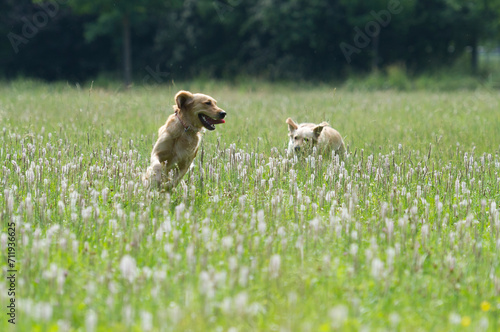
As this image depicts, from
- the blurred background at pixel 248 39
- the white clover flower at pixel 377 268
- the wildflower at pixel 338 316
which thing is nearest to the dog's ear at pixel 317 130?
the white clover flower at pixel 377 268

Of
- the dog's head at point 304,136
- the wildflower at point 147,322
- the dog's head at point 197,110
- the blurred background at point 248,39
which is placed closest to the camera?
the wildflower at point 147,322

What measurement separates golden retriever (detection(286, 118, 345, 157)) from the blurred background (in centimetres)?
2157

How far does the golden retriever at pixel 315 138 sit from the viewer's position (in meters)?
8.60

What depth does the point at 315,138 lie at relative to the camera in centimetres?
888

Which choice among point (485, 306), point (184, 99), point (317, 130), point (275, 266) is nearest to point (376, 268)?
point (275, 266)

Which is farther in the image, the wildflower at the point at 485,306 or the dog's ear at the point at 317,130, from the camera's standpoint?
the dog's ear at the point at 317,130

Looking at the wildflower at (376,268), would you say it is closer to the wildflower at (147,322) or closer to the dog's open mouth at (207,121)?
the wildflower at (147,322)

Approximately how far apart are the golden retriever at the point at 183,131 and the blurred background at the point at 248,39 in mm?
23975

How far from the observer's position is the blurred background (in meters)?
32.3

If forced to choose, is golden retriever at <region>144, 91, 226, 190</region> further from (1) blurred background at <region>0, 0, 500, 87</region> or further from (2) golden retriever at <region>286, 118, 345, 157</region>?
(1) blurred background at <region>0, 0, 500, 87</region>

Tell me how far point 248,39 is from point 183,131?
29.7 m

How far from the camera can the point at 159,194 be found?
20.0 ft

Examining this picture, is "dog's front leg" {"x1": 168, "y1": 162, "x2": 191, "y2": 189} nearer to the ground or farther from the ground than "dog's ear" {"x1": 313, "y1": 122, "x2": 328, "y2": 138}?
nearer to the ground

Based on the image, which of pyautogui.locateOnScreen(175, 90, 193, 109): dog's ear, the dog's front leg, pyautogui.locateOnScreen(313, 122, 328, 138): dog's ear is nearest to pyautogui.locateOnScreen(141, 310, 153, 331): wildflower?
the dog's front leg
